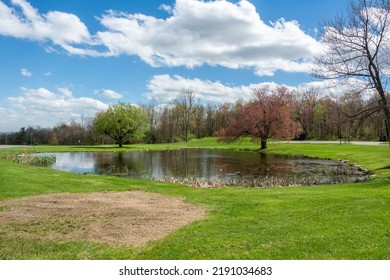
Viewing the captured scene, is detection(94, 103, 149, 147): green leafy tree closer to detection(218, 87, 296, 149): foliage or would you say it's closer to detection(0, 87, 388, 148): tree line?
detection(0, 87, 388, 148): tree line

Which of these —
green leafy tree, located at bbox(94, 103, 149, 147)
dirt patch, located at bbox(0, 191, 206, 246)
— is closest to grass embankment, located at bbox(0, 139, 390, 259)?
dirt patch, located at bbox(0, 191, 206, 246)

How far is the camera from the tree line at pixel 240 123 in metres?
40.8

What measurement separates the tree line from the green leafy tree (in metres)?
0.19

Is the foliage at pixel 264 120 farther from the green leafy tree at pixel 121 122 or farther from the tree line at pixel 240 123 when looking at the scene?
the green leafy tree at pixel 121 122

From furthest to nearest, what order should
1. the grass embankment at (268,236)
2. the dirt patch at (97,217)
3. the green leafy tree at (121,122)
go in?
the green leafy tree at (121,122)
the dirt patch at (97,217)
the grass embankment at (268,236)

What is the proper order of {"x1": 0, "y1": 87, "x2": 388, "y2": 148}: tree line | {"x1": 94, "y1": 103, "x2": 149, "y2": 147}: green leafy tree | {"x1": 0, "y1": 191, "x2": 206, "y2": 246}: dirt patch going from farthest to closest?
{"x1": 94, "y1": 103, "x2": 149, "y2": 147}: green leafy tree < {"x1": 0, "y1": 87, "x2": 388, "y2": 148}: tree line < {"x1": 0, "y1": 191, "x2": 206, "y2": 246}: dirt patch

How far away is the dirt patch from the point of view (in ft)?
28.1

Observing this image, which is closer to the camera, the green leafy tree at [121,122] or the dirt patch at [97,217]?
the dirt patch at [97,217]

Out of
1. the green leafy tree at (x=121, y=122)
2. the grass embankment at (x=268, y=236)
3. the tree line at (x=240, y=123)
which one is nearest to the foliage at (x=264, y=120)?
the tree line at (x=240, y=123)

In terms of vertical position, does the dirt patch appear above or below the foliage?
below

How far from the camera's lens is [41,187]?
15.7 meters

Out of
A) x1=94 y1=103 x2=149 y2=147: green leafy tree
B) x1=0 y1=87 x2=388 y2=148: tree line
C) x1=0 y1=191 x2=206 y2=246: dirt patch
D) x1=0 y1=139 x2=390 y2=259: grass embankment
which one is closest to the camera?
x1=0 y1=139 x2=390 y2=259: grass embankment

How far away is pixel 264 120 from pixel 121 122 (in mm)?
27750
